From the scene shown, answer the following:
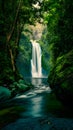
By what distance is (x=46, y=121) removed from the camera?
7.16 metres

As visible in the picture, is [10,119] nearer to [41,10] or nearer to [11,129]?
[11,129]

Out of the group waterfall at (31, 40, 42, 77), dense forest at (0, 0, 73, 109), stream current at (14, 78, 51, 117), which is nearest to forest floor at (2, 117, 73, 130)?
stream current at (14, 78, 51, 117)

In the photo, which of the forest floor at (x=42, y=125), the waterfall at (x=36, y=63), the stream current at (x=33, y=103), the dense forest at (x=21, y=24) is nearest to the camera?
the forest floor at (x=42, y=125)

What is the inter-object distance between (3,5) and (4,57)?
4.46m

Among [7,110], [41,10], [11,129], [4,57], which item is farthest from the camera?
[41,10]

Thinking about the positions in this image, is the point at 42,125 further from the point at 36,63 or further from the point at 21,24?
the point at 36,63

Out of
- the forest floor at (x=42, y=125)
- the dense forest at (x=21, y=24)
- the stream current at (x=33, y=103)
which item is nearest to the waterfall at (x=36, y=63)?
the dense forest at (x=21, y=24)

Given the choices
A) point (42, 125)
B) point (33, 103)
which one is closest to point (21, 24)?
point (33, 103)

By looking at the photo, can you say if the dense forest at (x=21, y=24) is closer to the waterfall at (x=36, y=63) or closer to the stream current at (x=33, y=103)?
the stream current at (x=33, y=103)

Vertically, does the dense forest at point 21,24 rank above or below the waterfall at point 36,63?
above

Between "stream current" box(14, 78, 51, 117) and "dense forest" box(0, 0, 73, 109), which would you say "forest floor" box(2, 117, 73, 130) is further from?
"dense forest" box(0, 0, 73, 109)

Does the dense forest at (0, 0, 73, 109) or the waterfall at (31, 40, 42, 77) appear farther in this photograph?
the waterfall at (31, 40, 42, 77)

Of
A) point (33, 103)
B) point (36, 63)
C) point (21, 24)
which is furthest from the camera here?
point (36, 63)

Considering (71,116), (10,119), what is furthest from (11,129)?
(71,116)
